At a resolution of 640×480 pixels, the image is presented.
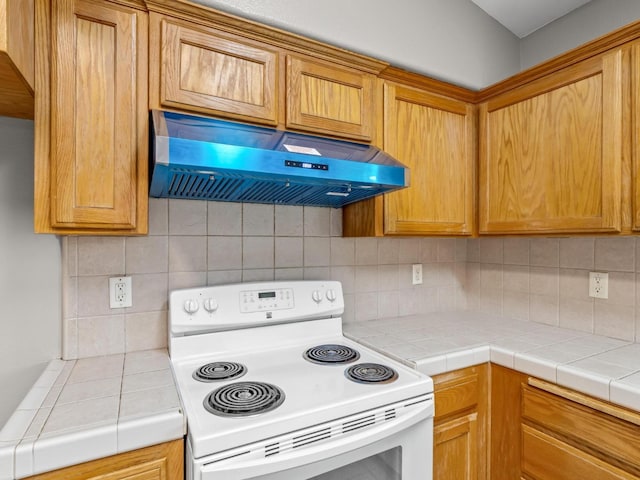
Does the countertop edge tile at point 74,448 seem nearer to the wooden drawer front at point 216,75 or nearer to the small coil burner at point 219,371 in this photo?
the small coil burner at point 219,371

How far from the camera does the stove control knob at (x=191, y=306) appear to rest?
4.48ft

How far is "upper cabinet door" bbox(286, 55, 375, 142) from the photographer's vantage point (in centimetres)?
141

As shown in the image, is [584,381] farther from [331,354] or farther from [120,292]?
[120,292]

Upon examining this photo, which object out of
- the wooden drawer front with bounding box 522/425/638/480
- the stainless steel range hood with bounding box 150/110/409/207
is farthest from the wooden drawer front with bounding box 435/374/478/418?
the stainless steel range hood with bounding box 150/110/409/207

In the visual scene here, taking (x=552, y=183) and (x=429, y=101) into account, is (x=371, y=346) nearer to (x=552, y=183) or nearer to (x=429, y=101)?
(x=552, y=183)

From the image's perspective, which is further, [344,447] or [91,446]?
[344,447]

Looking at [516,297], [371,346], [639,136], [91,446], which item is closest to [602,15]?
[639,136]

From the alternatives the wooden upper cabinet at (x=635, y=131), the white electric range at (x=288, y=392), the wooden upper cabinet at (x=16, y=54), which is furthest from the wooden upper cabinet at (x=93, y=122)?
the wooden upper cabinet at (x=635, y=131)

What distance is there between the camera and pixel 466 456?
1.45 metres

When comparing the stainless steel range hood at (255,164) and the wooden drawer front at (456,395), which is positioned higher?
the stainless steel range hood at (255,164)

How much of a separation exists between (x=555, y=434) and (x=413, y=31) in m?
1.87

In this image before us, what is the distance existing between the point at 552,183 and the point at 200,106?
58.0 inches

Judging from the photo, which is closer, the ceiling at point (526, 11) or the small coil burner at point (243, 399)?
the small coil burner at point (243, 399)

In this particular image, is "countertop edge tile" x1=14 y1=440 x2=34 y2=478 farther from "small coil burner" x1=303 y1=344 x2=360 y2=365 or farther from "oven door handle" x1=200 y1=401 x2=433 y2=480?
"small coil burner" x1=303 y1=344 x2=360 y2=365
